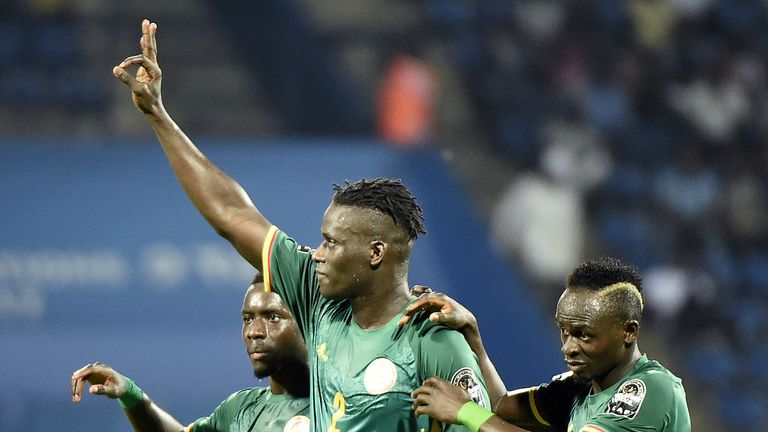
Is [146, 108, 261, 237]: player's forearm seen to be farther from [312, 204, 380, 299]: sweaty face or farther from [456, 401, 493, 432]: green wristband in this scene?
[456, 401, 493, 432]: green wristband

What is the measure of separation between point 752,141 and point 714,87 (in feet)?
2.57

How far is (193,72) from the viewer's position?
12398 mm

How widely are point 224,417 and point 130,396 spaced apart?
40 cm

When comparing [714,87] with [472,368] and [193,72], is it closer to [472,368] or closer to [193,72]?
[193,72]

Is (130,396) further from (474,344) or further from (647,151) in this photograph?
(647,151)

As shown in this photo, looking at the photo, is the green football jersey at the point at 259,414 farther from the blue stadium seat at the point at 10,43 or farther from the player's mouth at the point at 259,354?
the blue stadium seat at the point at 10,43

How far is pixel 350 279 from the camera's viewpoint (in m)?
3.95

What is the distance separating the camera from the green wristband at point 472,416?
3.68 m

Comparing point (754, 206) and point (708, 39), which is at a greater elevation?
point (708, 39)

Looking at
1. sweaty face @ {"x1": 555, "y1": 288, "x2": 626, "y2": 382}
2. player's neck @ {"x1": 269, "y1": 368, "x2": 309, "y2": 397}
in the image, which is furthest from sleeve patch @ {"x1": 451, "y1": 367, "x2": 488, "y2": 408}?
player's neck @ {"x1": 269, "y1": 368, "x2": 309, "y2": 397}

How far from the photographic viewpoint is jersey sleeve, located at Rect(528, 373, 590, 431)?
14.6 ft

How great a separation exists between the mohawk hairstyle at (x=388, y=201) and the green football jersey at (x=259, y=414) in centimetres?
102

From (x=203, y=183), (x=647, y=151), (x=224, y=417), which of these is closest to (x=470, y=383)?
(x=203, y=183)

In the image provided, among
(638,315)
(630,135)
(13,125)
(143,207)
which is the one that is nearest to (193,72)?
(13,125)
